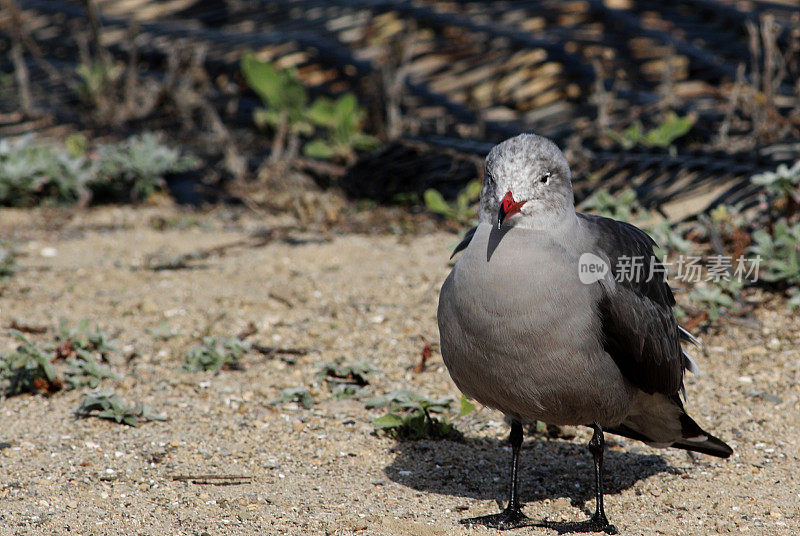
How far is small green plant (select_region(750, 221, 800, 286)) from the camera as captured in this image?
18.3 feet

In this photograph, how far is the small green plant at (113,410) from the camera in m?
4.34

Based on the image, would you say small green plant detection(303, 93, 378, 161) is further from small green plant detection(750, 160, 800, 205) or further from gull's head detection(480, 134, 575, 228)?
gull's head detection(480, 134, 575, 228)

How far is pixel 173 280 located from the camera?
6.43 m

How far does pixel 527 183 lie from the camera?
333 cm

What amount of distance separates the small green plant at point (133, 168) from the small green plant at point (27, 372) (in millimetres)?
3716

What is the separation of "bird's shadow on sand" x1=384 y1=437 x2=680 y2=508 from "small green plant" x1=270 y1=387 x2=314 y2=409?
1.87 feet

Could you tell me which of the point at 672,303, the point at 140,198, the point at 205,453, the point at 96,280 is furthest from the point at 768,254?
the point at 140,198

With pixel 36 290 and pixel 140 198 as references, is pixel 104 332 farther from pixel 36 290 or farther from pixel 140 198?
pixel 140 198

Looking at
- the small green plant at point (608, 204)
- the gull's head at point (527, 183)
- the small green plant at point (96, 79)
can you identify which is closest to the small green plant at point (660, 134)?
the small green plant at point (608, 204)

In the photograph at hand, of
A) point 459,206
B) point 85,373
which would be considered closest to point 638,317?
point 85,373

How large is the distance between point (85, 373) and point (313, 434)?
1266 mm

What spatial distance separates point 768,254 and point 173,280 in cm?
376

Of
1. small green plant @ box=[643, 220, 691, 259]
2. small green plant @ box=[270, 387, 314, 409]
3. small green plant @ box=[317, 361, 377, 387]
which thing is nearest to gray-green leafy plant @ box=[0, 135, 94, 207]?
small green plant @ box=[317, 361, 377, 387]

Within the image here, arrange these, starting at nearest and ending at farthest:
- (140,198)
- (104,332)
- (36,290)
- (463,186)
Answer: (104,332) < (36,290) < (463,186) < (140,198)
